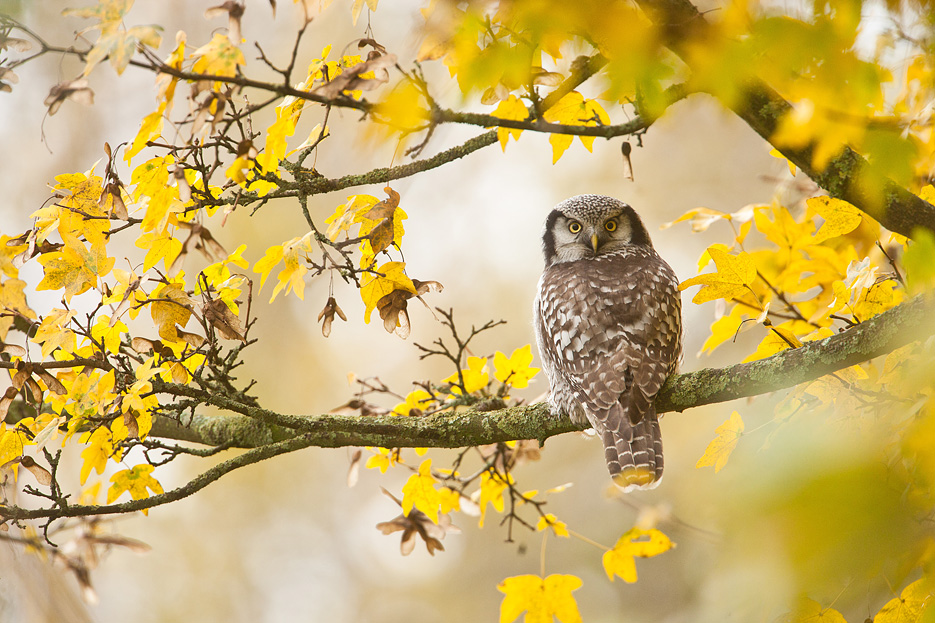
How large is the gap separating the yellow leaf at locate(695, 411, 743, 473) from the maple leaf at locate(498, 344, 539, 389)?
3.14ft

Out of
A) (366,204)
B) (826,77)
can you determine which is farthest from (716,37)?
(366,204)

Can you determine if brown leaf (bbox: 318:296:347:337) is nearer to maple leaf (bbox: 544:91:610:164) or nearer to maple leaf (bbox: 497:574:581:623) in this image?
maple leaf (bbox: 544:91:610:164)

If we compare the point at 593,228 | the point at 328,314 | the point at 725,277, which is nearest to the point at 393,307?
the point at 328,314

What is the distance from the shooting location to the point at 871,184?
1274 mm

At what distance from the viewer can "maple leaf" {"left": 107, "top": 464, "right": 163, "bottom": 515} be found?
108 inches

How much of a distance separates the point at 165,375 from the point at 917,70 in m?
2.85

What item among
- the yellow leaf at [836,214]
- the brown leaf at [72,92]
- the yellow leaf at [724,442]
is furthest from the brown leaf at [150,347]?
the yellow leaf at [836,214]

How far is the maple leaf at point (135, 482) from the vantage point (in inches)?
108

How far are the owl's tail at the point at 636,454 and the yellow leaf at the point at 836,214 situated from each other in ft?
3.27

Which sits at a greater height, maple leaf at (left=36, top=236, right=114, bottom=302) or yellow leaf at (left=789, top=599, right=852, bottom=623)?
maple leaf at (left=36, top=236, right=114, bottom=302)

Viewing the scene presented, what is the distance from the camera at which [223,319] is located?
235 cm

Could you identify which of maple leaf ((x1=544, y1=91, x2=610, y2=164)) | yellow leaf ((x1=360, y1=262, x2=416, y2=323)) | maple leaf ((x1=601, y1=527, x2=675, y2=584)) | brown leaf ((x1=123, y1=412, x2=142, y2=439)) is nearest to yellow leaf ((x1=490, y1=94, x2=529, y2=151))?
maple leaf ((x1=544, y1=91, x2=610, y2=164))

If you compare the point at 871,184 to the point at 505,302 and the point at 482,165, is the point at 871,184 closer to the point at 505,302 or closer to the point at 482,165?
the point at 505,302

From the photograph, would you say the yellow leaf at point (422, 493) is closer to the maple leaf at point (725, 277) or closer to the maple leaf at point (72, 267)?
the maple leaf at point (725, 277)
